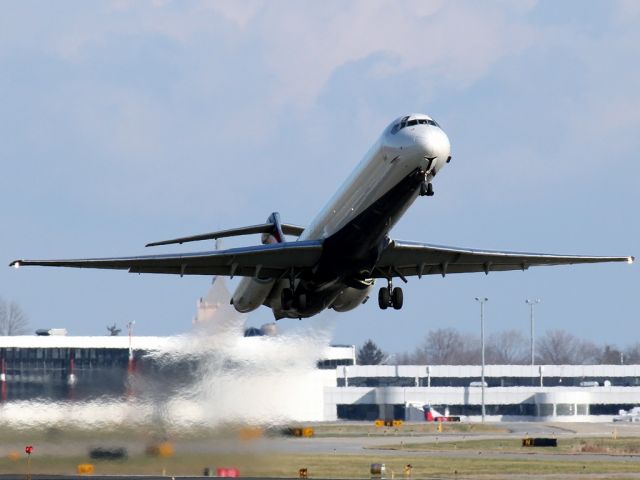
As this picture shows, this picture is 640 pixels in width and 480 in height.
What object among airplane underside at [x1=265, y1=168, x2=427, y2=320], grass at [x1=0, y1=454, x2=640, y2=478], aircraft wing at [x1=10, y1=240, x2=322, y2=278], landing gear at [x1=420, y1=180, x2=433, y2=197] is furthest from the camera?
grass at [x1=0, y1=454, x2=640, y2=478]

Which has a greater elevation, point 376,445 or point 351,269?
point 351,269

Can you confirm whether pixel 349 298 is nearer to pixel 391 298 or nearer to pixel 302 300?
pixel 391 298

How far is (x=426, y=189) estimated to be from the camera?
39.6m

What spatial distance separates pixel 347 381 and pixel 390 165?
10458cm

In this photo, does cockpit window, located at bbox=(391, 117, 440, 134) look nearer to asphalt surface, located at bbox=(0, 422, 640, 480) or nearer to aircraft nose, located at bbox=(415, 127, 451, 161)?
aircraft nose, located at bbox=(415, 127, 451, 161)

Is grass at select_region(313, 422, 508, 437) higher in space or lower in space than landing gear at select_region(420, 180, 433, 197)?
lower

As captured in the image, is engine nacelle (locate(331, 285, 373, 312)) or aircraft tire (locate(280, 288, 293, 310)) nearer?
aircraft tire (locate(280, 288, 293, 310))

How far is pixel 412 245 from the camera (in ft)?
148

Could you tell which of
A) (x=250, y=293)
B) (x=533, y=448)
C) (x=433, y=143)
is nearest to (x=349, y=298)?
(x=250, y=293)

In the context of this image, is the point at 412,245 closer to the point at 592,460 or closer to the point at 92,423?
the point at 92,423

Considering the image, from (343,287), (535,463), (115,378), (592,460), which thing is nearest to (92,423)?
(115,378)

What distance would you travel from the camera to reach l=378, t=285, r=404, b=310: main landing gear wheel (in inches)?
1829

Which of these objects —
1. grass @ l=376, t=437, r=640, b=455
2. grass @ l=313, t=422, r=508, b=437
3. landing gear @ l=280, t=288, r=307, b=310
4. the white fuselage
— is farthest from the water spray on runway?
grass @ l=313, t=422, r=508, b=437

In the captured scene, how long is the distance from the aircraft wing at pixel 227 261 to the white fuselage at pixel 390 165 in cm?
122
